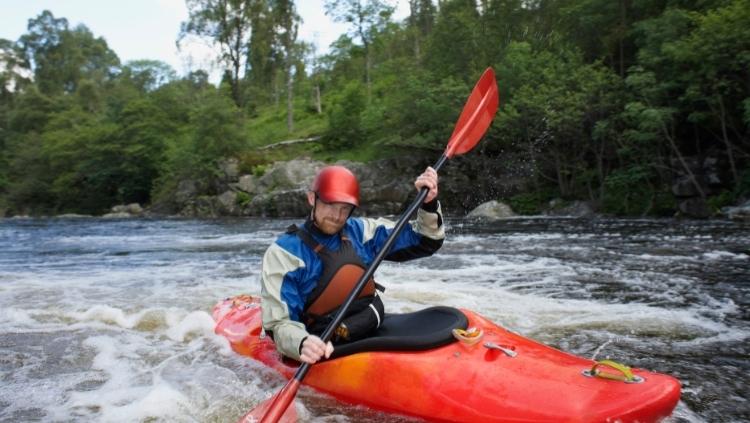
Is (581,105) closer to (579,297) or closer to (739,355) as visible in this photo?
(579,297)

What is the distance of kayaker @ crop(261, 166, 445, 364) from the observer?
8.48 feet

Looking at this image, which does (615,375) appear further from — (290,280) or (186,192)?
(186,192)

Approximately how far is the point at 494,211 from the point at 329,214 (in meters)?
14.7

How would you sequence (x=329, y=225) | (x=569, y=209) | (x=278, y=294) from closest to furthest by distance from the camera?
(x=278, y=294) < (x=329, y=225) < (x=569, y=209)

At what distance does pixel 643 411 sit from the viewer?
2.02 metres

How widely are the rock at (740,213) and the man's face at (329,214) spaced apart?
11363mm

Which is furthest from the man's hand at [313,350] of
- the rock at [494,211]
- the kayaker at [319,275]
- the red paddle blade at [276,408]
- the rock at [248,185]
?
the rock at [248,185]

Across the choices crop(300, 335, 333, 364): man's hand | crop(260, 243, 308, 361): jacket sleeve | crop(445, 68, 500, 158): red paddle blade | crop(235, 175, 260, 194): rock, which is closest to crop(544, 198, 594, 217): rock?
crop(235, 175, 260, 194): rock

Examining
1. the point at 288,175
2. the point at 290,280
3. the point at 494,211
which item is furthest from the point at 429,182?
the point at 288,175

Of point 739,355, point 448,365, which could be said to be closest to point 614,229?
point 739,355

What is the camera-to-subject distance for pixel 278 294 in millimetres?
2594

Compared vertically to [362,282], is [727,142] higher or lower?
higher

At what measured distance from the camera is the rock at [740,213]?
11.3 m

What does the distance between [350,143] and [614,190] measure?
12561 mm
